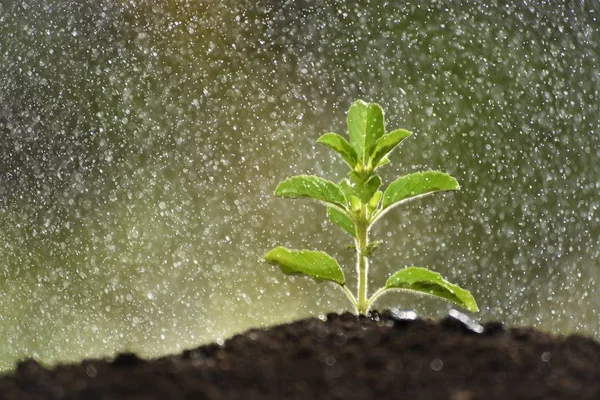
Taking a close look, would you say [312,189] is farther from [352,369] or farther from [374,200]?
[352,369]

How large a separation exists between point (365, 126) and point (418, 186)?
0.04 metres

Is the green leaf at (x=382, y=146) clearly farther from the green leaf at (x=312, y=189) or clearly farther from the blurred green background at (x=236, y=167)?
the blurred green background at (x=236, y=167)

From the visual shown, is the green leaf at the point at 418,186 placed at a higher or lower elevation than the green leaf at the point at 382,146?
lower

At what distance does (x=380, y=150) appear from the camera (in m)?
0.37

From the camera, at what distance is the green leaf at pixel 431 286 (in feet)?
1.18

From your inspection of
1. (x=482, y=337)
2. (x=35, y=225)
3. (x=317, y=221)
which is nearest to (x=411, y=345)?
(x=482, y=337)

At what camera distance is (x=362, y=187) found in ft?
1.21

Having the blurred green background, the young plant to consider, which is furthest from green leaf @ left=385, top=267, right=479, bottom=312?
the blurred green background

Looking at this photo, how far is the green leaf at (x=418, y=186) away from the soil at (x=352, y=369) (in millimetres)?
81

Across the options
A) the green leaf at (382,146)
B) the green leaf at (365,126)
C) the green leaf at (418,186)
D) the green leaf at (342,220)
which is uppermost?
the green leaf at (365,126)

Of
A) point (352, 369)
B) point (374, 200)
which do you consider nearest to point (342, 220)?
point (374, 200)

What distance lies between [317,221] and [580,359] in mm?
376

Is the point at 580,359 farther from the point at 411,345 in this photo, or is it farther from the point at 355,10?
the point at 355,10

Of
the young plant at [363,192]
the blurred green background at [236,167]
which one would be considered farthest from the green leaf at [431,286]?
the blurred green background at [236,167]
